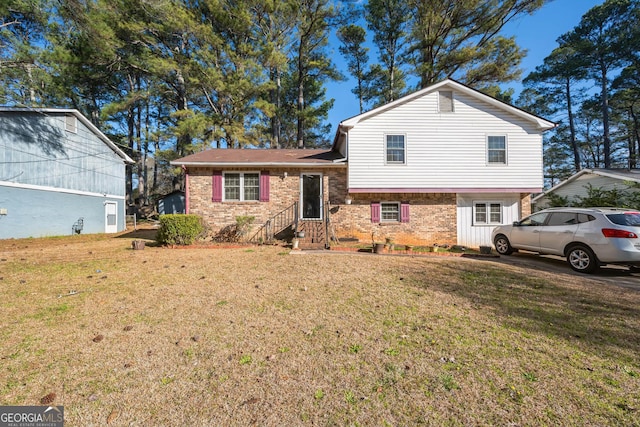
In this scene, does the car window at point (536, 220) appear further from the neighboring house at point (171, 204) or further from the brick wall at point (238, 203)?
the neighboring house at point (171, 204)

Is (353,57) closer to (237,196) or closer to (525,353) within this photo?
(237,196)

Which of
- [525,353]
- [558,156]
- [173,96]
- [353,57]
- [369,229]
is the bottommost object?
[525,353]

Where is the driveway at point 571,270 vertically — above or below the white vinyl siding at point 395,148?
below

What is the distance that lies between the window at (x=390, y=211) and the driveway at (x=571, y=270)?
410cm

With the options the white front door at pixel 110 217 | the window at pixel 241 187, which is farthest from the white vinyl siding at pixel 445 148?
the white front door at pixel 110 217

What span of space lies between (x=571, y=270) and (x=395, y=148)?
23.0 feet

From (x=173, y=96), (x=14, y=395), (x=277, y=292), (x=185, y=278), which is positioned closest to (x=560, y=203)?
(x=277, y=292)

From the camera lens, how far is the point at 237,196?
11.0 m

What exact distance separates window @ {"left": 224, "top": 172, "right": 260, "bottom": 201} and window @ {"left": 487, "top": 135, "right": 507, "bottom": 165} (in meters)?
10.2

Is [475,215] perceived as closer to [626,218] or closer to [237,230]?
[626,218]

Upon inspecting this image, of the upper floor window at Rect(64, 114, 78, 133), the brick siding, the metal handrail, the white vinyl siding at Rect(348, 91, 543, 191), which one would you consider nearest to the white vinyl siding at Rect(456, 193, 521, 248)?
the brick siding

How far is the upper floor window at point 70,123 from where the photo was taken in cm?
1401

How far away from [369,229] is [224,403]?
9.56 m

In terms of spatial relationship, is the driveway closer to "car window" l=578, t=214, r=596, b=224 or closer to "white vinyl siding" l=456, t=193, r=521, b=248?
"car window" l=578, t=214, r=596, b=224
